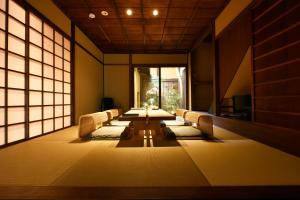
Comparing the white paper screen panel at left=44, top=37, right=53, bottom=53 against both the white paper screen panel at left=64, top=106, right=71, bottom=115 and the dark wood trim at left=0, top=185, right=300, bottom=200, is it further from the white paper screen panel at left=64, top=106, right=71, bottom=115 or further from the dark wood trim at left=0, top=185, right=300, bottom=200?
the dark wood trim at left=0, top=185, right=300, bottom=200

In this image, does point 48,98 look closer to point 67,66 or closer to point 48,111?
point 48,111

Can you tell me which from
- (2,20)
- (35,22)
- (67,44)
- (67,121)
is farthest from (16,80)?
(67,44)

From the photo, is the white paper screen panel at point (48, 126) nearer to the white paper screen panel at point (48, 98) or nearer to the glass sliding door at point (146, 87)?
the white paper screen panel at point (48, 98)

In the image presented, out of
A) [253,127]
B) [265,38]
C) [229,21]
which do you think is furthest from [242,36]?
[253,127]

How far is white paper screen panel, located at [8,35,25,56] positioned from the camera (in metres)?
3.01

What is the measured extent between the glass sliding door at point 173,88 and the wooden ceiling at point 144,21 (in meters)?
1.60

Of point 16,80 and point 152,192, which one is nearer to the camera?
point 152,192

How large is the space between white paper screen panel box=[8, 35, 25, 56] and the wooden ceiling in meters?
1.62

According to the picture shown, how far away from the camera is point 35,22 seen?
3.69m

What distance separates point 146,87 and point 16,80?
6976 millimetres

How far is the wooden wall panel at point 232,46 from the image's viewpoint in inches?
165

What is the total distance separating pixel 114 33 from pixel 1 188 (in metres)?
5.70

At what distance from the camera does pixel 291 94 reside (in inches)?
106

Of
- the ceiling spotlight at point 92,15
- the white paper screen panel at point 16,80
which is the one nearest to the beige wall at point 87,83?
the ceiling spotlight at point 92,15
